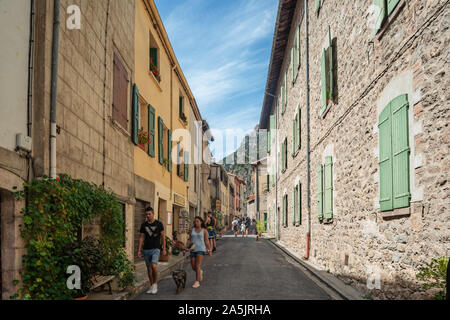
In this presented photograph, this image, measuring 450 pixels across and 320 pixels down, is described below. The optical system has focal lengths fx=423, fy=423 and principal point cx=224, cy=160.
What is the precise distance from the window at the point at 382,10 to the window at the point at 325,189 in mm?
4454

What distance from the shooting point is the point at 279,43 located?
2166 centimetres

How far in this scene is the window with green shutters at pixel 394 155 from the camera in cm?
614

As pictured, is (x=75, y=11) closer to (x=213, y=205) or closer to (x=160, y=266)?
(x=160, y=266)

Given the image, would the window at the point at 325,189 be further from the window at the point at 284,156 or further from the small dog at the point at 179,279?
the window at the point at 284,156

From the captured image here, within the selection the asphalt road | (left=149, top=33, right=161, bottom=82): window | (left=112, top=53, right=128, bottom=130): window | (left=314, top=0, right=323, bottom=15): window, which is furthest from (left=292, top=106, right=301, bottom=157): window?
(left=112, top=53, right=128, bottom=130): window

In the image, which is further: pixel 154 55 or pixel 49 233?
pixel 154 55

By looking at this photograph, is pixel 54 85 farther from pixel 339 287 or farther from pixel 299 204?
pixel 299 204

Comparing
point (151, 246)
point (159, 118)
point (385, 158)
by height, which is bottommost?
point (151, 246)

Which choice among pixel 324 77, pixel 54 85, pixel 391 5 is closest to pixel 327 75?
pixel 324 77

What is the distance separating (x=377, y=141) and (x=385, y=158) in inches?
23.0

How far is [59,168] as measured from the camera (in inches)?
255

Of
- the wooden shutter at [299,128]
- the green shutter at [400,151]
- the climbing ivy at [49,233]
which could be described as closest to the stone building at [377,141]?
the green shutter at [400,151]

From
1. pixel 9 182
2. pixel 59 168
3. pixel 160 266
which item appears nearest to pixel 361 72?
pixel 59 168
